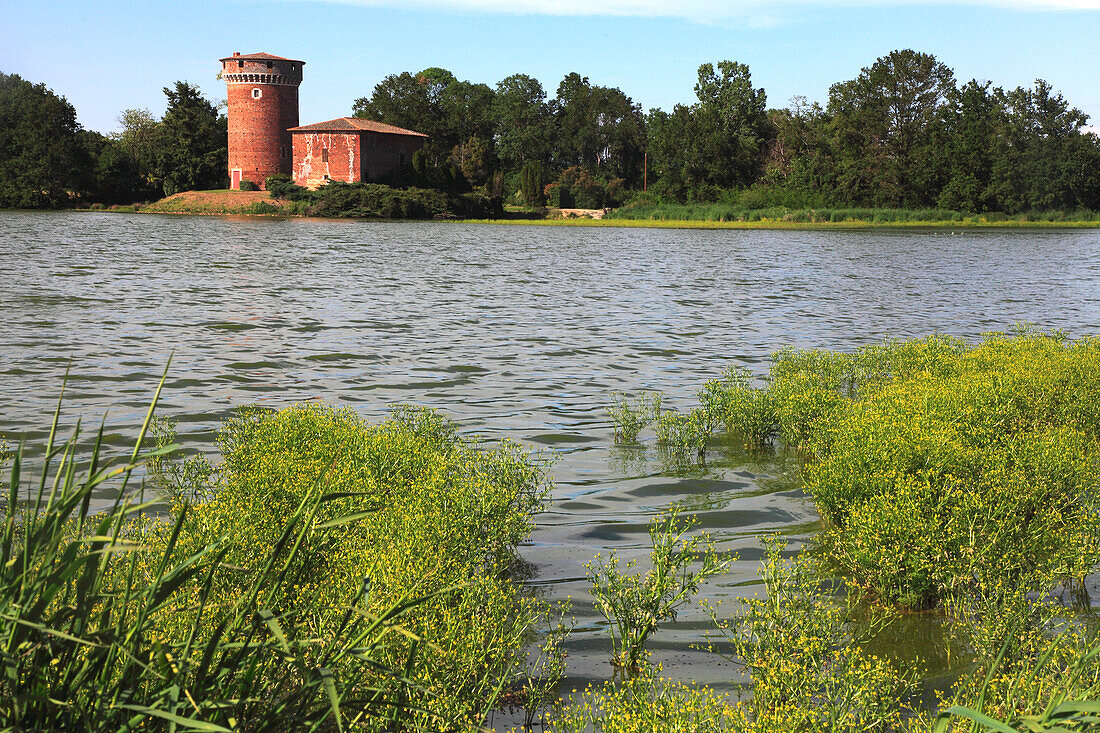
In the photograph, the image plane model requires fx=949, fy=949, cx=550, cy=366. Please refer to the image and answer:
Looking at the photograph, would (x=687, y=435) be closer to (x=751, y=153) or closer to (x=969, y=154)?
(x=969, y=154)

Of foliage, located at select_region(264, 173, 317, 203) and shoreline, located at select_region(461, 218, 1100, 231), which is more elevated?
foliage, located at select_region(264, 173, 317, 203)

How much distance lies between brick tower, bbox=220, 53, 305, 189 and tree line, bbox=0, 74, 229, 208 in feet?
15.5

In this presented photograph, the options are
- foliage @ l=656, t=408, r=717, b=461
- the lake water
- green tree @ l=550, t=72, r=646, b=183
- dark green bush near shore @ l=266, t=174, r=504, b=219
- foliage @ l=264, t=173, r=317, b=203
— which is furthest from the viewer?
green tree @ l=550, t=72, r=646, b=183

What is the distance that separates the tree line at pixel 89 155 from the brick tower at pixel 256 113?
4715 mm

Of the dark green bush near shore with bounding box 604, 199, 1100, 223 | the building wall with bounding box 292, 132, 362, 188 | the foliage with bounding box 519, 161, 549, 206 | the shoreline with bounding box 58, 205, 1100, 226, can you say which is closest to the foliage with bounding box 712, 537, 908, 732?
the shoreline with bounding box 58, 205, 1100, 226

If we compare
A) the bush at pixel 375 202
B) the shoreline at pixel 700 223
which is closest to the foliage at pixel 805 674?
the shoreline at pixel 700 223

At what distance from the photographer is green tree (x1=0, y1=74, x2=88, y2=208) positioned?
226 feet

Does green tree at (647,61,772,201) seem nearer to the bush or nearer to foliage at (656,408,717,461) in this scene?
the bush

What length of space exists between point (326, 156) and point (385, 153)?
190 inches

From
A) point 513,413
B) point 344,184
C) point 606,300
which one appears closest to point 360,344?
point 513,413

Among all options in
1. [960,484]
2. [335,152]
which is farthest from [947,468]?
[335,152]

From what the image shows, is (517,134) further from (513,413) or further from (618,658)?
(618,658)

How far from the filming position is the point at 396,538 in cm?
447

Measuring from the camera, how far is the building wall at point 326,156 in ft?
227
